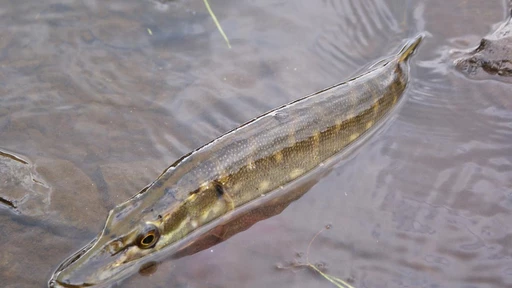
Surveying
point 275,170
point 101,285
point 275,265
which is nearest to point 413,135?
point 275,170

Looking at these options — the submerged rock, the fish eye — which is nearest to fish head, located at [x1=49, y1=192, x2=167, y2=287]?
the fish eye

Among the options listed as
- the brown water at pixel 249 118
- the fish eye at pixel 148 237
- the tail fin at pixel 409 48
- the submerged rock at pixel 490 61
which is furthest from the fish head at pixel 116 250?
the submerged rock at pixel 490 61

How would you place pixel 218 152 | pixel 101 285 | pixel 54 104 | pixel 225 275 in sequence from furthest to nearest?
pixel 54 104 → pixel 218 152 → pixel 225 275 → pixel 101 285

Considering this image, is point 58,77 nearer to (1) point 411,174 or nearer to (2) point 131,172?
(2) point 131,172

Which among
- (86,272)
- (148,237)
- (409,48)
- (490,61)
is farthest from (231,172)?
(490,61)

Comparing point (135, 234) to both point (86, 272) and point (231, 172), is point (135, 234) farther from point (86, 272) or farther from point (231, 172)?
point (231, 172)
